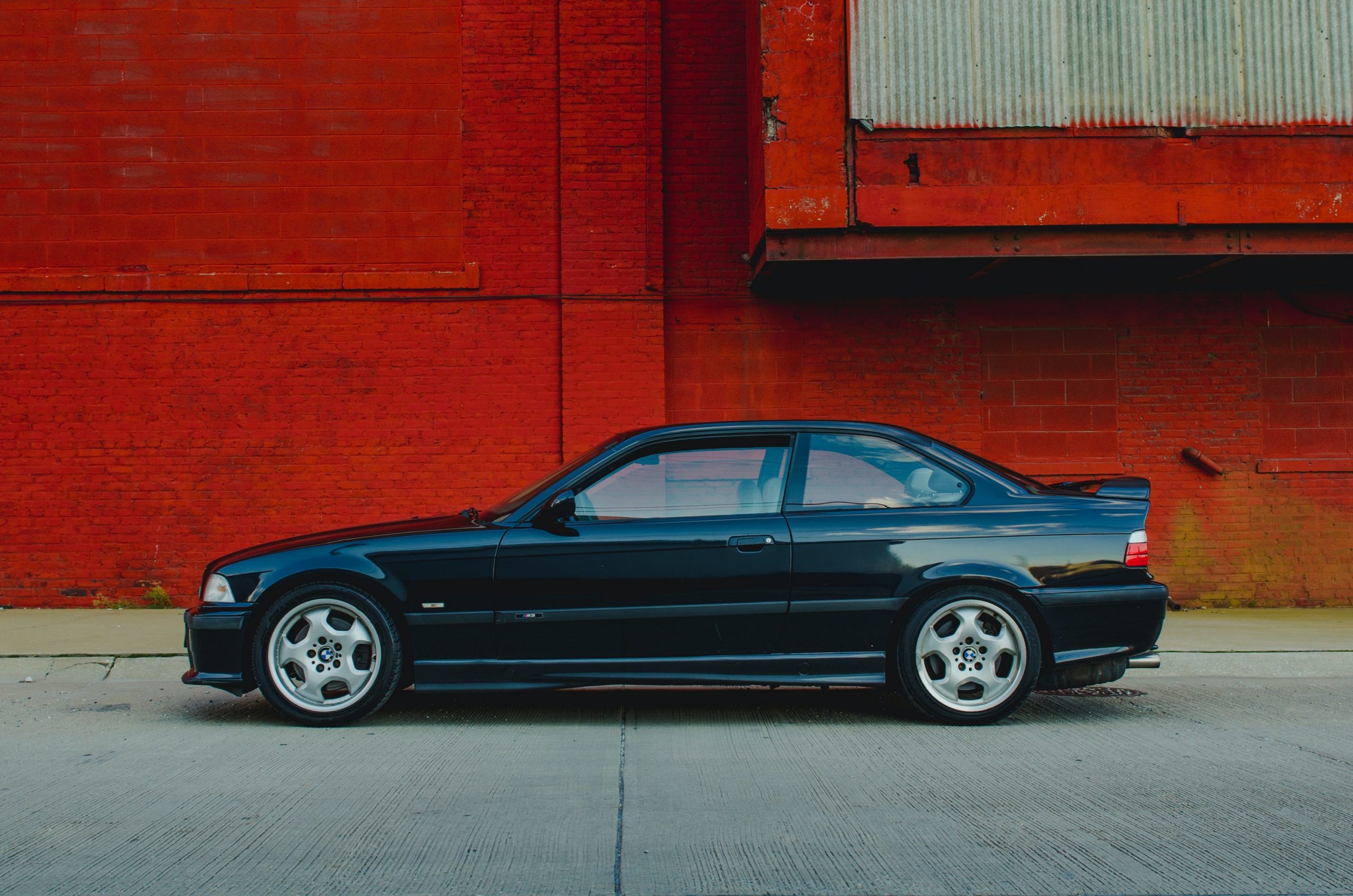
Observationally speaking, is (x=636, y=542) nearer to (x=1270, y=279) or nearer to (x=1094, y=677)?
(x=1094, y=677)

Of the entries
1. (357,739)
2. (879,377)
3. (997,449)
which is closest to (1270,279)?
(997,449)

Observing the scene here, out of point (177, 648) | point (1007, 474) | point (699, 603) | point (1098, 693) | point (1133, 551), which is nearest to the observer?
point (699, 603)

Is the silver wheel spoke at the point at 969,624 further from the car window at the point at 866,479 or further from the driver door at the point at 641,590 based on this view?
the driver door at the point at 641,590

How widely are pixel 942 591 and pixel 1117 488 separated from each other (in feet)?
3.60

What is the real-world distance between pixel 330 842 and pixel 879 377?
712 cm

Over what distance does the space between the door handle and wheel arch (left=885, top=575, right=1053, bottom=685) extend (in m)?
0.72

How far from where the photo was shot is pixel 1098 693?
6.40 m

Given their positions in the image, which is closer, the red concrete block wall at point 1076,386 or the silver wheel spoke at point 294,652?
the silver wheel spoke at point 294,652

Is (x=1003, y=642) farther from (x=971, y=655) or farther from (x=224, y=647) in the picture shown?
(x=224, y=647)

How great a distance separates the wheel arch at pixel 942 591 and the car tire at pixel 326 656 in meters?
2.37

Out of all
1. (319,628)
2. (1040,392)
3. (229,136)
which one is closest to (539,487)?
(319,628)

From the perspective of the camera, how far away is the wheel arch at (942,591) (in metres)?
5.27

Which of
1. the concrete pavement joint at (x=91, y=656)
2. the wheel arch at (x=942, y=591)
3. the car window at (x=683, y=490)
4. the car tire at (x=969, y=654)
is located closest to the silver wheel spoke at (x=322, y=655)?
the car window at (x=683, y=490)

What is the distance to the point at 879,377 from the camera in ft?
32.0
